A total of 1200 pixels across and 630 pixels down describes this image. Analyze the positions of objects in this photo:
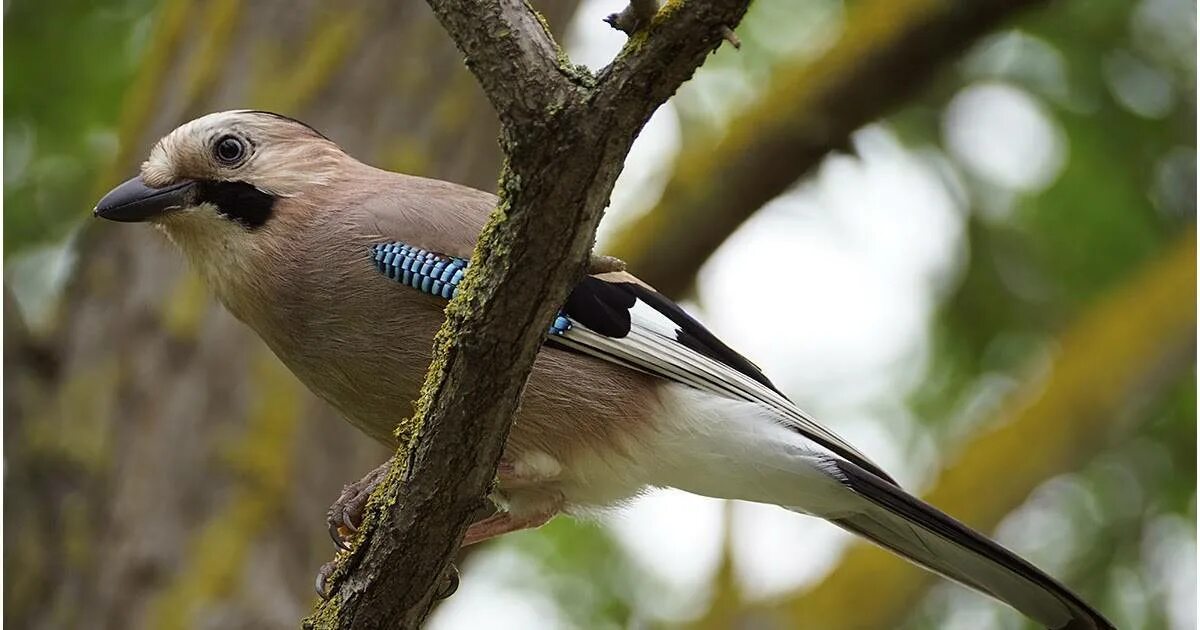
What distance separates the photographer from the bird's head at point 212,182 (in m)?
4.83

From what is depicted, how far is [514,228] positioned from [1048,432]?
428 cm

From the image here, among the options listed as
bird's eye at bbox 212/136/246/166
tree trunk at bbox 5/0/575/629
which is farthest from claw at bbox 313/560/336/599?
tree trunk at bbox 5/0/575/629

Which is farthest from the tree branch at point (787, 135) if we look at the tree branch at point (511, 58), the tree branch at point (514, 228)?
the tree branch at point (511, 58)

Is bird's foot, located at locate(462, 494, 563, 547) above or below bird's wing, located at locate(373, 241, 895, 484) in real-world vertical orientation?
below

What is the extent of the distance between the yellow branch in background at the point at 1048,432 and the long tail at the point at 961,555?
5.08ft

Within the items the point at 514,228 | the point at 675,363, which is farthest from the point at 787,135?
the point at 514,228

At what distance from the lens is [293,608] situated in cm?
680

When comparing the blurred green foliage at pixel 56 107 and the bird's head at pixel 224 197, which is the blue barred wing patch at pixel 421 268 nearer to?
the bird's head at pixel 224 197

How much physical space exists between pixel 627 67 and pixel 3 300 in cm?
471

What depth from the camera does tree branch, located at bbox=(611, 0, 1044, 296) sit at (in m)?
6.75

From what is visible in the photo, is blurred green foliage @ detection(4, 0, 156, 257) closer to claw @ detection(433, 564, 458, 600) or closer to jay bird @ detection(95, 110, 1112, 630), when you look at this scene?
jay bird @ detection(95, 110, 1112, 630)

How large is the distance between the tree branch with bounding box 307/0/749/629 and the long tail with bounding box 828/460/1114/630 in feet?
5.62

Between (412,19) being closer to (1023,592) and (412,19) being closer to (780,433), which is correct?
(780,433)

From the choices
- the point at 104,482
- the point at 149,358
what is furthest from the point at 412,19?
the point at 104,482
